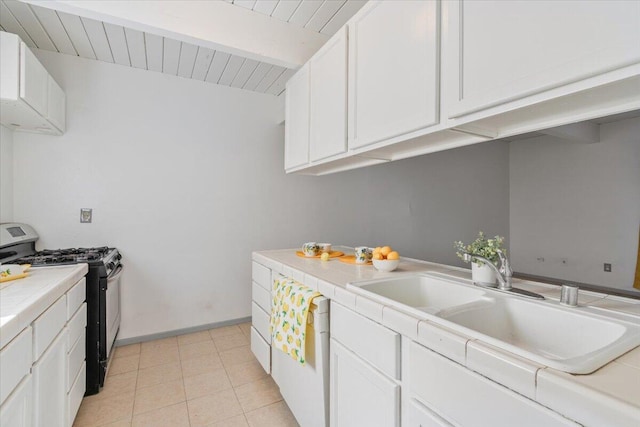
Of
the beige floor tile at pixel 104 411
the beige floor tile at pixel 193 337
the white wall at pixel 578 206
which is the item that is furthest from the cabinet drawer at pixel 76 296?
the white wall at pixel 578 206

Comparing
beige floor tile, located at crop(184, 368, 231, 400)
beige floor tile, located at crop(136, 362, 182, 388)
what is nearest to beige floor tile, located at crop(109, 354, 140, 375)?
beige floor tile, located at crop(136, 362, 182, 388)

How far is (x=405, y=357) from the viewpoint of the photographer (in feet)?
3.17


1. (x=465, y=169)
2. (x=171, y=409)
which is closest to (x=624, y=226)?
(x=465, y=169)

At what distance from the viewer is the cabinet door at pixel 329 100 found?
1.82 m

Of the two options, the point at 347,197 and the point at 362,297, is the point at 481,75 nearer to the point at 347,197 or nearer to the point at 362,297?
the point at 362,297

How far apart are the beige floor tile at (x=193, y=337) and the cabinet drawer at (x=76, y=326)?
43.4 inches

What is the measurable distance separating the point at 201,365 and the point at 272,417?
91 centimetres

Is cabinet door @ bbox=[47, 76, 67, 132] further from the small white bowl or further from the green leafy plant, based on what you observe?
the green leafy plant

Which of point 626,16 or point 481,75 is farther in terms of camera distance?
point 481,75

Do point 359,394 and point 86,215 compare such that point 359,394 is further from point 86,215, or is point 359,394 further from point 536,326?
point 86,215

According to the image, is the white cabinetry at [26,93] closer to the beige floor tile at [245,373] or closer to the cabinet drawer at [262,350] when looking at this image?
the cabinet drawer at [262,350]

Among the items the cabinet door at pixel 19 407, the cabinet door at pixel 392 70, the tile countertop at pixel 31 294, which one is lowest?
the cabinet door at pixel 19 407

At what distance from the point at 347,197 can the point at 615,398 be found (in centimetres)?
349

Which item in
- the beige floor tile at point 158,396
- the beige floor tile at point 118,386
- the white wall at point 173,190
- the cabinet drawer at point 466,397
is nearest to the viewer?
the cabinet drawer at point 466,397
